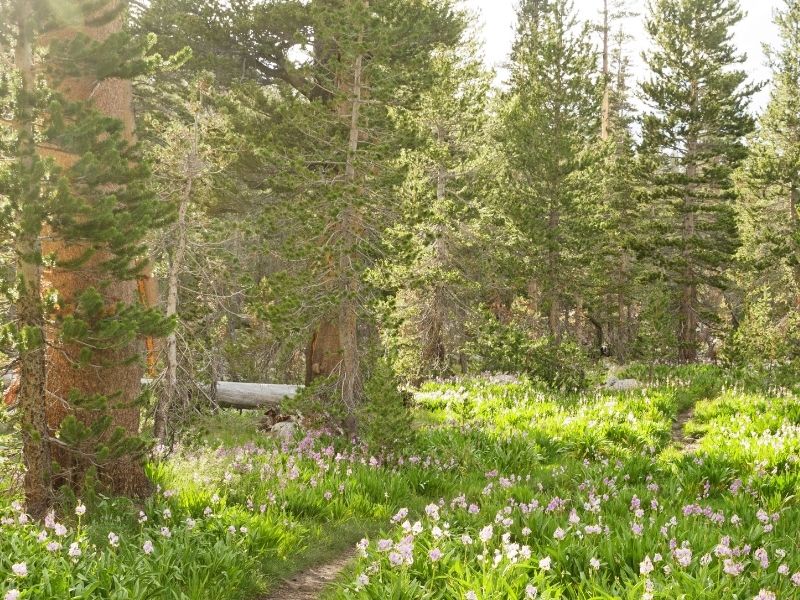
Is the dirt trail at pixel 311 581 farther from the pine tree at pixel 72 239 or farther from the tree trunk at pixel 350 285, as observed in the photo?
→ the tree trunk at pixel 350 285

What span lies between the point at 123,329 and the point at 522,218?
17.2 metres

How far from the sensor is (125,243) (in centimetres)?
598

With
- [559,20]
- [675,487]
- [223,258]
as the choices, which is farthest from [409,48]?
[559,20]

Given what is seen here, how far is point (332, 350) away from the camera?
1131 centimetres

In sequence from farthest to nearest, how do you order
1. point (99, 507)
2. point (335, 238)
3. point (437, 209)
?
1. point (437, 209)
2. point (335, 238)
3. point (99, 507)

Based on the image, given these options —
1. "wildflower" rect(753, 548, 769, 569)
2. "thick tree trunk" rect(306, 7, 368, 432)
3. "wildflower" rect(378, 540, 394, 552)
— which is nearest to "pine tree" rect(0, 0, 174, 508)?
"wildflower" rect(378, 540, 394, 552)

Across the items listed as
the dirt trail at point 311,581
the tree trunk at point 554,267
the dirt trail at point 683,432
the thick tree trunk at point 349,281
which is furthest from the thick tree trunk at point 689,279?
the dirt trail at point 311,581

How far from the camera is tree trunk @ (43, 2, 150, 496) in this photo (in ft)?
20.7

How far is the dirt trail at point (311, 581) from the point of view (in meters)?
5.61

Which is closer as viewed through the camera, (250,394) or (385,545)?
(385,545)

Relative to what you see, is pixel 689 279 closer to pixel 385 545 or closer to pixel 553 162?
pixel 553 162

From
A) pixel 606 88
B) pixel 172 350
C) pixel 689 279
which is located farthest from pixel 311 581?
pixel 606 88

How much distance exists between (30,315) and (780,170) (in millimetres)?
27378

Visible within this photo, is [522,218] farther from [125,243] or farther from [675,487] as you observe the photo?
[125,243]
